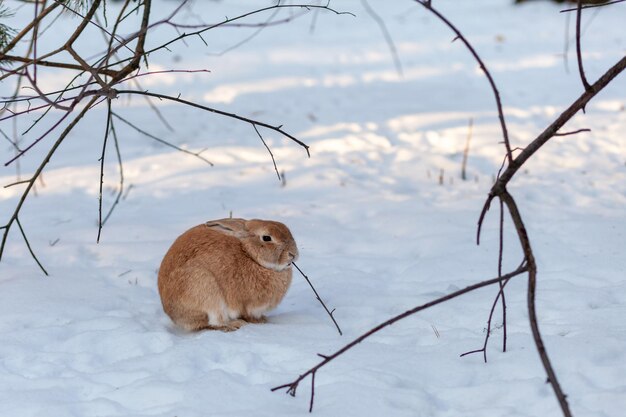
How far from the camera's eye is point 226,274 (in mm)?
3922

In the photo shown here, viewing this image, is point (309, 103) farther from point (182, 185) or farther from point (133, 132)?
point (182, 185)

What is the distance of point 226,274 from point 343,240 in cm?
154

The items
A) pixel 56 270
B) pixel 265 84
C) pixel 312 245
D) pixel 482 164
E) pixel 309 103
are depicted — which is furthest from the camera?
pixel 265 84

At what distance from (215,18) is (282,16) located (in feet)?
3.81

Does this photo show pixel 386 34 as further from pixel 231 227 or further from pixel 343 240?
pixel 231 227

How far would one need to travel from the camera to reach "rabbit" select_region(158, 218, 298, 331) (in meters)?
3.88

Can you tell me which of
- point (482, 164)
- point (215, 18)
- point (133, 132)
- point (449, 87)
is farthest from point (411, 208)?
point (215, 18)

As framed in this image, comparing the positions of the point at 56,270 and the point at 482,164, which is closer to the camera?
the point at 56,270

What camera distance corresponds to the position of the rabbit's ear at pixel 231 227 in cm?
405

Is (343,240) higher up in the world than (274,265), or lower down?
lower down

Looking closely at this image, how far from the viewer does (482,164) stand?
7.16 m

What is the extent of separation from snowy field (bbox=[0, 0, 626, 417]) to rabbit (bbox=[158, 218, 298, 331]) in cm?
14

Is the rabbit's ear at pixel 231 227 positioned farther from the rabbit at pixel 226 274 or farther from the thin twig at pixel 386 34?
the thin twig at pixel 386 34

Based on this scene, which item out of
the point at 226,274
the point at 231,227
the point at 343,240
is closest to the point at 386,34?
the point at 343,240
